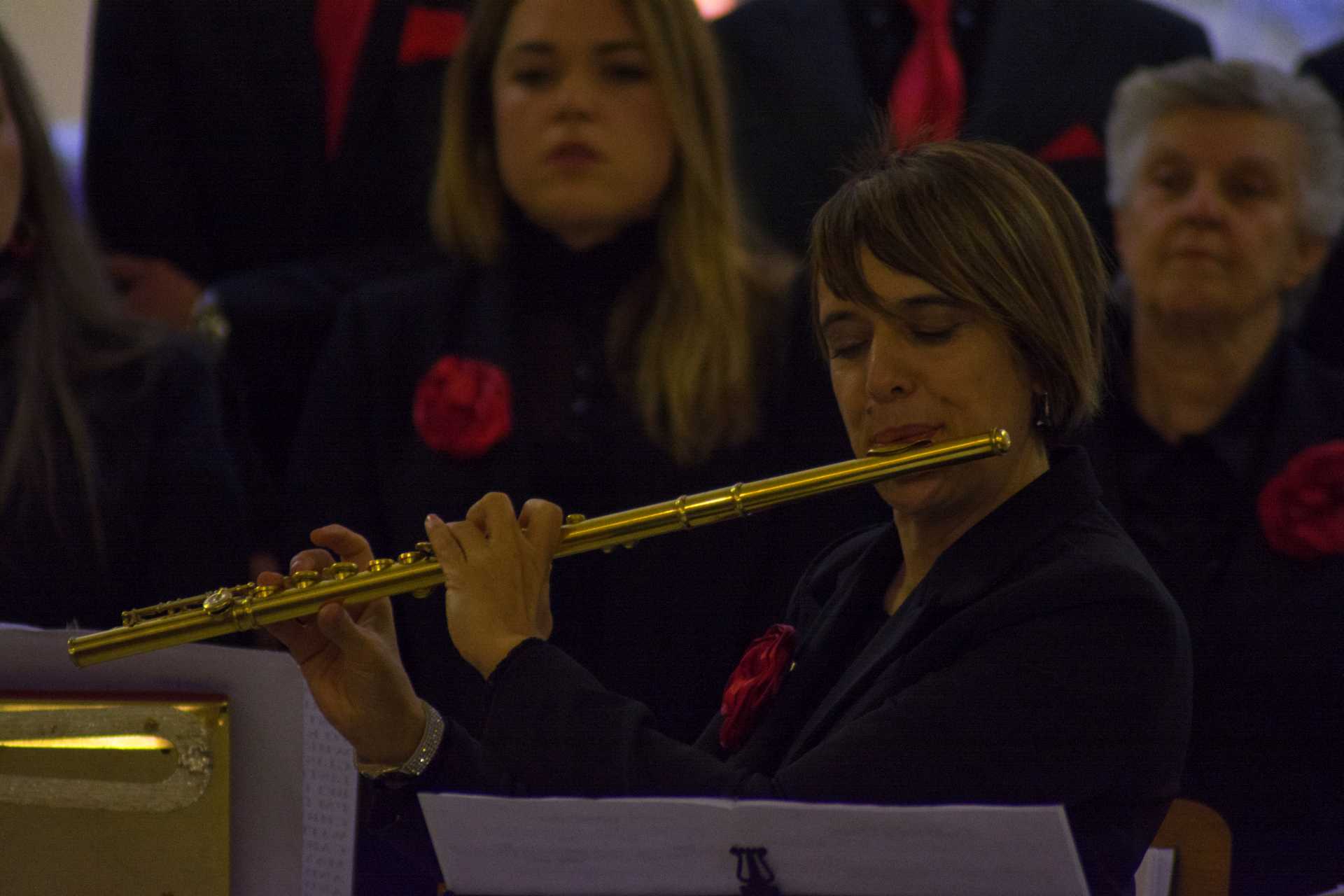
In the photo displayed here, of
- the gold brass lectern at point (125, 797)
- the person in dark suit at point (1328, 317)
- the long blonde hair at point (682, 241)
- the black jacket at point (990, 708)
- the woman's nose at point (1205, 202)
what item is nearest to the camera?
the black jacket at point (990, 708)

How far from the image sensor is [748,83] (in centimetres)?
276

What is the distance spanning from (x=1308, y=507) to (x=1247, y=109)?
62cm

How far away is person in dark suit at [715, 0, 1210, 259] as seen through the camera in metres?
2.68

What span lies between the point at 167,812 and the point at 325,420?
2.90ft

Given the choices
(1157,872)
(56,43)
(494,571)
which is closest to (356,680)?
(494,571)

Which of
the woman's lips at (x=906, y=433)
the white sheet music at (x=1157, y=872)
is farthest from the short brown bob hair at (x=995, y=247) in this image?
the white sheet music at (x=1157, y=872)

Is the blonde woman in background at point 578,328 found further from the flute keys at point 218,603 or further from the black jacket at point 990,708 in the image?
the black jacket at point 990,708

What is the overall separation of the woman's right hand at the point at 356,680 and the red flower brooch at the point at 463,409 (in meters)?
0.62

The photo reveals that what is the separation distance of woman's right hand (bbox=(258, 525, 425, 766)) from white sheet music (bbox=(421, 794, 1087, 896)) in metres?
0.33

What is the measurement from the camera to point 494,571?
1599mm

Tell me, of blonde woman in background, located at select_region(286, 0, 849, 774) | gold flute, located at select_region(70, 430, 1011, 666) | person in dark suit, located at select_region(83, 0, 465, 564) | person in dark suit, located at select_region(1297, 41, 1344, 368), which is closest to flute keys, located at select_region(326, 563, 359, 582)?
gold flute, located at select_region(70, 430, 1011, 666)

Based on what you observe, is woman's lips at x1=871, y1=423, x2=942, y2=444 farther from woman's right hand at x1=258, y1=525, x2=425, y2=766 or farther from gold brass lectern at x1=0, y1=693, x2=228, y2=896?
gold brass lectern at x1=0, y1=693, x2=228, y2=896

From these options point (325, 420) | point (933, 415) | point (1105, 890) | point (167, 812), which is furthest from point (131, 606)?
point (1105, 890)

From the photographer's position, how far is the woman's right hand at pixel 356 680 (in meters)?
1.70
